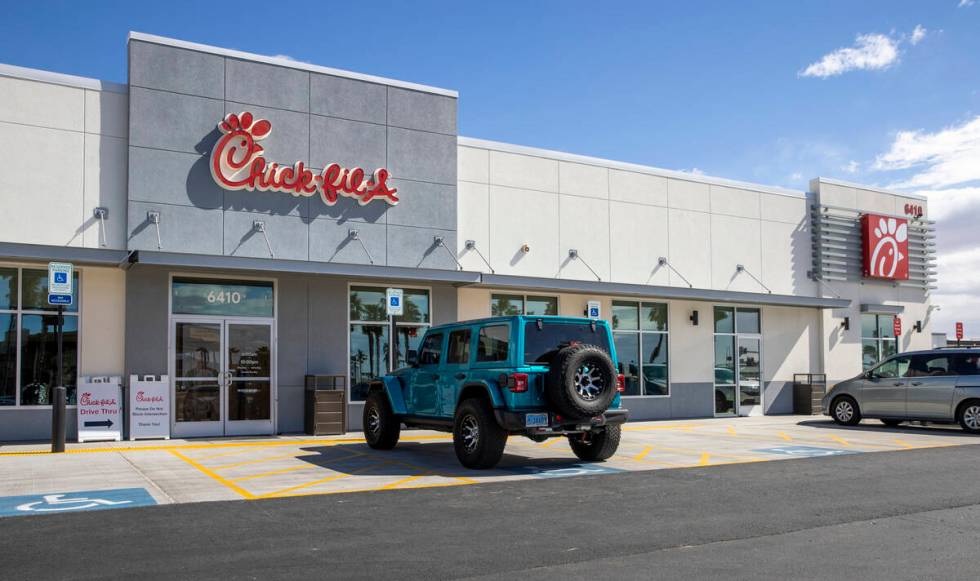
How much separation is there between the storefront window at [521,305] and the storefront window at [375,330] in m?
1.96

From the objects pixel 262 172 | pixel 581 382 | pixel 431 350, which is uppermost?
pixel 262 172

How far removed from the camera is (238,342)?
670 inches

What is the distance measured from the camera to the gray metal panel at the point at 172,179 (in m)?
16.0

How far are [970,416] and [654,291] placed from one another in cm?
709

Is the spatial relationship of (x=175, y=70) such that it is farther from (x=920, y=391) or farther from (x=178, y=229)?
(x=920, y=391)

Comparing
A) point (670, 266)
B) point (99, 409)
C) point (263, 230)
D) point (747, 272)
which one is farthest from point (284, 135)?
point (747, 272)

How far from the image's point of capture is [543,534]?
25.3 feet

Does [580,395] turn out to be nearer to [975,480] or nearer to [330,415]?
[975,480]

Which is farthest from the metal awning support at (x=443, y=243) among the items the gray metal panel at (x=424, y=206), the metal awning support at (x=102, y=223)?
the metal awning support at (x=102, y=223)

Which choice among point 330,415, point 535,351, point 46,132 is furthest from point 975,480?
point 46,132

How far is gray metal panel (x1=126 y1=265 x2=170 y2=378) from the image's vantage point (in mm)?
15930

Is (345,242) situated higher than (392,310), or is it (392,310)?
(345,242)

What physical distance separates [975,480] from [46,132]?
15.5m

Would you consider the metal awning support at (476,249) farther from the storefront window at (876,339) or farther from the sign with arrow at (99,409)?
the storefront window at (876,339)
